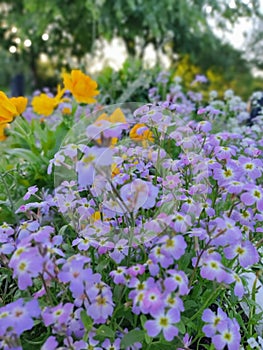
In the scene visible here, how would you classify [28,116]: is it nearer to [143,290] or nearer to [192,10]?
[143,290]

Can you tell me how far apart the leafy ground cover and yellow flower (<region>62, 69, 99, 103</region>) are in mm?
294

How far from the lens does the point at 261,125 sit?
5.36 ft

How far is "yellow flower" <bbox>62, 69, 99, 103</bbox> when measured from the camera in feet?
4.10

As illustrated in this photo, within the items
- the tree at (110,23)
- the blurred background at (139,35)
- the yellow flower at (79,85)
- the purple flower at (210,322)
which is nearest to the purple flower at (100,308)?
the purple flower at (210,322)

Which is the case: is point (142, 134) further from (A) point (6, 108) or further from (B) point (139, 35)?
(B) point (139, 35)

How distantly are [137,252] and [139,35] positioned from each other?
6.71 metres

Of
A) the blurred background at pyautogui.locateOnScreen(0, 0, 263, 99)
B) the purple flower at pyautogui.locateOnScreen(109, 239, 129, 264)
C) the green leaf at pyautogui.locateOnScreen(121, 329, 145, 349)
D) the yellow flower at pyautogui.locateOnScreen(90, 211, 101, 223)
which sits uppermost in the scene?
the blurred background at pyautogui.locateOnScreen(0, 0, 263, 99)

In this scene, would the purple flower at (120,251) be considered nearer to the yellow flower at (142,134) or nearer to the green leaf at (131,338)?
the green leaf at (131,338)

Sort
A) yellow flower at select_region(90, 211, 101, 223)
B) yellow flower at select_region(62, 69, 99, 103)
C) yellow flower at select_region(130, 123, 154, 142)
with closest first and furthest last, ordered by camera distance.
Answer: yellow flower at select_region(90, 211, 101, 223) < yellow flower at select_region(130, 123, 154, 142) < yellow flower at select_region(62, 69, 99, 103)

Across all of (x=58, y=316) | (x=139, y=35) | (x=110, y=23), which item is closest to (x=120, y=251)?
(x=58, y=316)

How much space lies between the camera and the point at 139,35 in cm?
706

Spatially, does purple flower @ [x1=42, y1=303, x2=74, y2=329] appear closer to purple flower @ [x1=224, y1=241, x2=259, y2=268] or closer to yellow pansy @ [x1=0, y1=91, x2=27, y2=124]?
purple flower @ [x1=224, y1=241, x2=259, y2=268]

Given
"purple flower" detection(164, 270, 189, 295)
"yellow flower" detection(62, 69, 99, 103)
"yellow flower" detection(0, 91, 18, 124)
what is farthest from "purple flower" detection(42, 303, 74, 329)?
"yellow flower" detection(62, 69, 99, 103)

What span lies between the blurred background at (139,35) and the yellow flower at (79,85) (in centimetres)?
413
